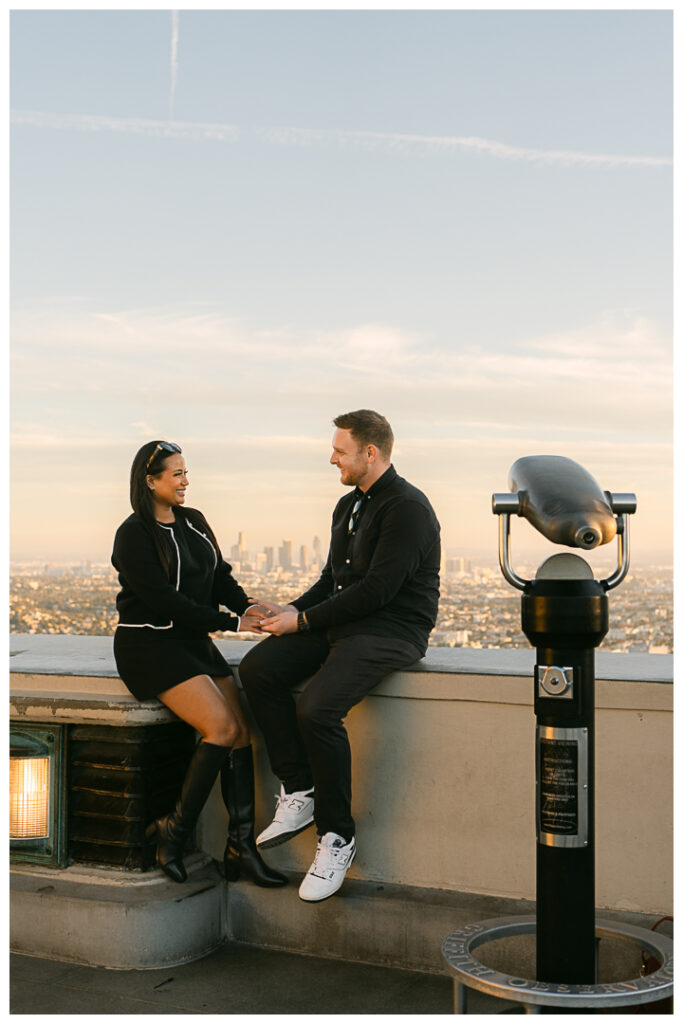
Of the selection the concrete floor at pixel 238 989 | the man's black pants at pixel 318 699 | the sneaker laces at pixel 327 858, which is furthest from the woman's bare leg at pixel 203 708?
the concrete floor at pixel 238 989

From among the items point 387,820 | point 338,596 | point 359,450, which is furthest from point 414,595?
point 387,820

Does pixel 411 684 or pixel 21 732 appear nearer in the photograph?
pixel 411 684

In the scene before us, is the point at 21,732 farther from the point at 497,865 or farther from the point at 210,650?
the point at 497,865

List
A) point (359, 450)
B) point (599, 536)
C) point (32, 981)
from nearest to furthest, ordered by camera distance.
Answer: point (599, 536) < point (32, 981) < point (359, 450)

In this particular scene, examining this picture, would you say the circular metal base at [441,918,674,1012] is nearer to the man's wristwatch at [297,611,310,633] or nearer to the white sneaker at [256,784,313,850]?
the white sneaker at [256,784,313,850]

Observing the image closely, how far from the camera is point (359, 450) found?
12.5 feet

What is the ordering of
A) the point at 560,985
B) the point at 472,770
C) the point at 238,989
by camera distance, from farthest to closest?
the point at 472,770 → the point at 238,989 → the point at 560,985

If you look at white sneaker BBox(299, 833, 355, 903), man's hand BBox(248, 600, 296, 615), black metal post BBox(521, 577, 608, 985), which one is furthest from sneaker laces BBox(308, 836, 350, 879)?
black metal post BBox(521, 577, 608, 985)

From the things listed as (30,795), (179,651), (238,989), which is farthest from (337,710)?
(30,795)

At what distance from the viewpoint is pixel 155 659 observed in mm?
3750

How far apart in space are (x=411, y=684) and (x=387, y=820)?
0.49m

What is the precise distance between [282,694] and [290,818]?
1.36 ft

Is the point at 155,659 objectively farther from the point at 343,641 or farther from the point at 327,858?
the point at 327,858

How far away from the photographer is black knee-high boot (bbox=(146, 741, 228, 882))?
3.76 metres
